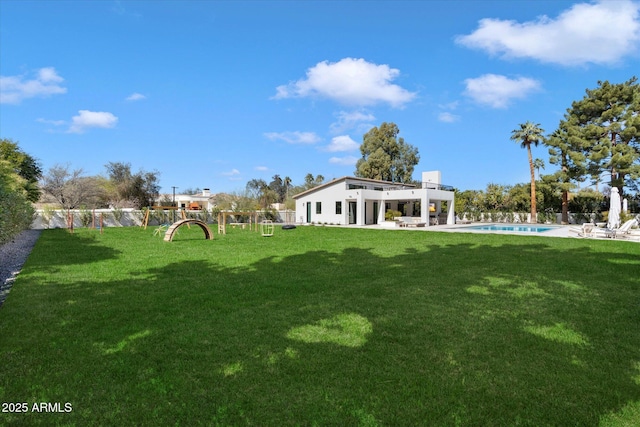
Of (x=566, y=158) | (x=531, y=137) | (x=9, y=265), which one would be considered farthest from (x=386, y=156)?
(x=9, y=265)

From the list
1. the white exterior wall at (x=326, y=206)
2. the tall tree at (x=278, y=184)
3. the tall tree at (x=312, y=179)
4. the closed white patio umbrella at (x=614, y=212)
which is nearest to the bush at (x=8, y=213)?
the white exterior wall at (x=326, y=206)

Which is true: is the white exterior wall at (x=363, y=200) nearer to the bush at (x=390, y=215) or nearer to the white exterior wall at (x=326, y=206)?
the white exterior wall at (x=326, y=206)

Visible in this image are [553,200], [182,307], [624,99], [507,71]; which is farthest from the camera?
[553,200]

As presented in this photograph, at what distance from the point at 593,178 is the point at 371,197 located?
67.8 ft

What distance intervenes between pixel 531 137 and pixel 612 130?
253 inches

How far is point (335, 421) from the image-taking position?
2.55 meters

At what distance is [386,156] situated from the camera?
4816 cm

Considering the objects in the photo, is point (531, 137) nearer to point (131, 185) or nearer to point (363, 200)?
point (363, 200)

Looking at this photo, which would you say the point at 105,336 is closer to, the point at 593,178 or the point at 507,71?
the point at 507,71

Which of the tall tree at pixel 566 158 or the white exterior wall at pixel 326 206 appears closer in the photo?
the white exterior wall at pixel 326 206

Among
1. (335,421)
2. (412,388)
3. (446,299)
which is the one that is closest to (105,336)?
(335,421)

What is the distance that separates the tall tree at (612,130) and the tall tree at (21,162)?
4604 centimetres

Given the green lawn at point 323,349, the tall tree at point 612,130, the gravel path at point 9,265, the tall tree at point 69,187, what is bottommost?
the green lawn at point 323,349

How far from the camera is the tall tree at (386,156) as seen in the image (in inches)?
1897
